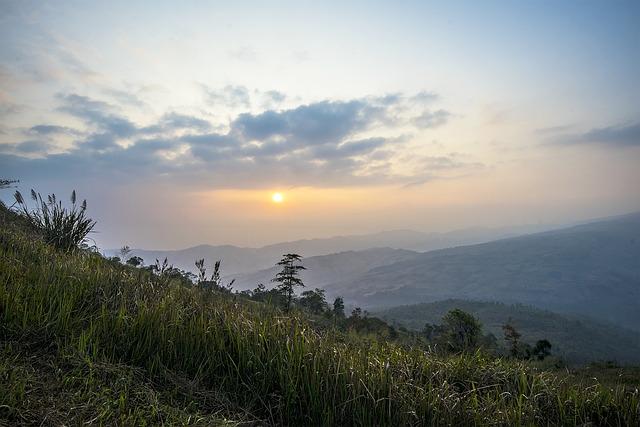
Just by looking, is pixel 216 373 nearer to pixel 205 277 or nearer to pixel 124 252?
pixel 205 277

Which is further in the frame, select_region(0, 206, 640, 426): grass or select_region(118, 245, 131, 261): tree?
select_region(118, 245, 131, 261): tree

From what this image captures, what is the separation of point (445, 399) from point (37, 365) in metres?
4.59

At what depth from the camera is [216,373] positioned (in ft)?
16.6

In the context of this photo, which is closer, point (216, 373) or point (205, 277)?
point (216, 373)

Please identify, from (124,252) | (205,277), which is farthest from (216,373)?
(124,252)

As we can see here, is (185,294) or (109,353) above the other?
(185,294)

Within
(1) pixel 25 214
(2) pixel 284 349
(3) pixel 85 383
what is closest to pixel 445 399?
(2) pixel 284 349

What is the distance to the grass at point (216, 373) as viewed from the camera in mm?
4000

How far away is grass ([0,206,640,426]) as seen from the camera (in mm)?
4000

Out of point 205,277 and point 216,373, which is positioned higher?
point 205,277

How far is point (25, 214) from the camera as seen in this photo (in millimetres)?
10969

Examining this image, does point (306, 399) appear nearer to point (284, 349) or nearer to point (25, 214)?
point (284, 349)

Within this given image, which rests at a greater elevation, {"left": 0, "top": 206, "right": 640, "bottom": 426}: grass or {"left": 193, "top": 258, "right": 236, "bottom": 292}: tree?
{"left": 193, "top": 258, "right": 236, "bottom": 292}: tree

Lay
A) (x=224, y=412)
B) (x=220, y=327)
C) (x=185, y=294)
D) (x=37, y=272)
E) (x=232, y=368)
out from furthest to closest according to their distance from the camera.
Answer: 1. (x=185, y=294)
2. (x=37, y=272)
3. (x=220, y=327)
4. (x=232, y=368)
5. (x=224, y=412)
